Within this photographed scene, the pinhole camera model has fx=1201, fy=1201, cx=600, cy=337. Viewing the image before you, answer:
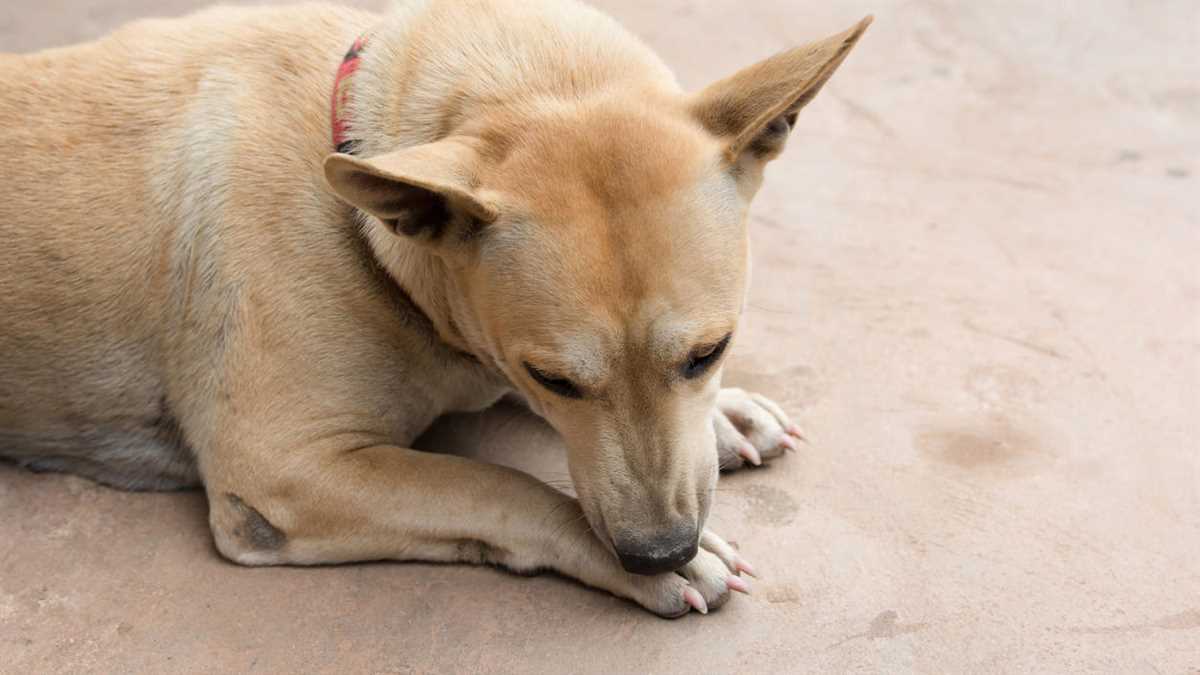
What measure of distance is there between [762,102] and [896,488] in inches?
51.7

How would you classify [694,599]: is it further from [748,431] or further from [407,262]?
[407,262]

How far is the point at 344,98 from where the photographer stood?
310 centimetres

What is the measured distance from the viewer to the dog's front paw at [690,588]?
118 inches

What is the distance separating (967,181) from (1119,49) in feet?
6.10

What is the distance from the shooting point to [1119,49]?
6.43 meters

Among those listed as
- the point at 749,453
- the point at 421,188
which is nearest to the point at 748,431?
the point at 749,453

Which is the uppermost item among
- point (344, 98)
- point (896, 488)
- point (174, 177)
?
Answer: point (344, 98)

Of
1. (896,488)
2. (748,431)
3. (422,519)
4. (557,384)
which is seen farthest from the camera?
(748,431)

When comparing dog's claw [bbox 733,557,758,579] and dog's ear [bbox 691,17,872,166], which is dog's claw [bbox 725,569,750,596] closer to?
dog's claw [bbox 733,557,758,579]

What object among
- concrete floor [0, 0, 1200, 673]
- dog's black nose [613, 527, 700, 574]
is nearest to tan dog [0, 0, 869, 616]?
dog's black nose [613, 527, 700, 574]

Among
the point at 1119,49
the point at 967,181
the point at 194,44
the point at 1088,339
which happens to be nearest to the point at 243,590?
the point at 194,44

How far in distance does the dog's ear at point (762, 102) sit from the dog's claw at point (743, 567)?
1039 mm

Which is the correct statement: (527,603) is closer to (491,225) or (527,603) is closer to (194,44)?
(491,225)

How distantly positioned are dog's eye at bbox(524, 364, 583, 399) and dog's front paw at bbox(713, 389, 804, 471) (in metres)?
0.83
